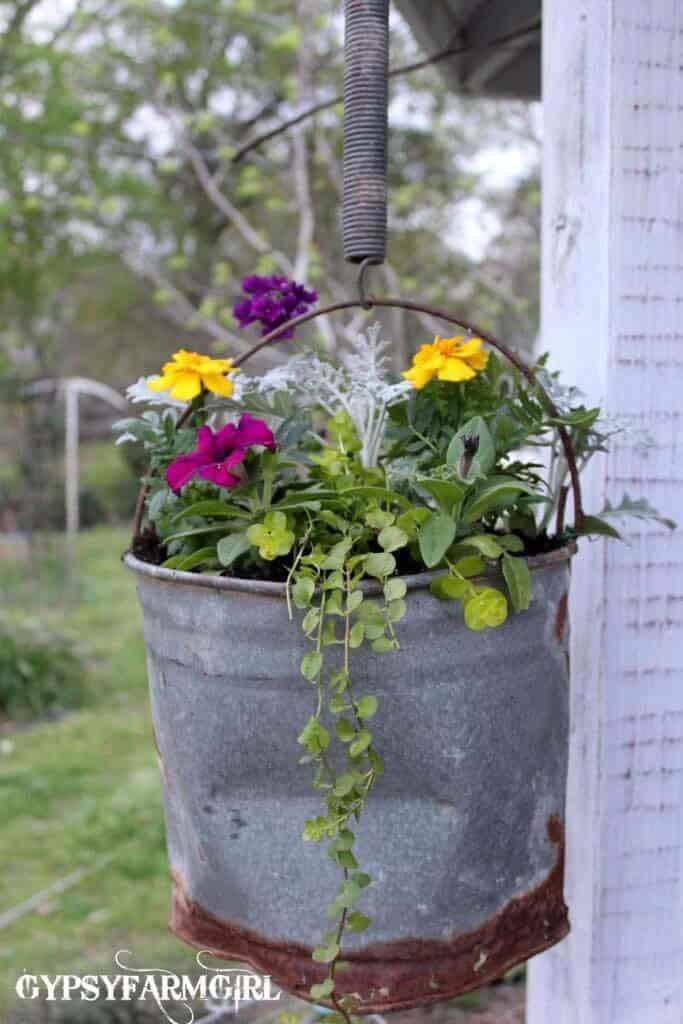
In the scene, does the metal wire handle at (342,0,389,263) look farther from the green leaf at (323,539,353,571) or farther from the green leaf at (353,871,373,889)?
the green leaf at (353,871,373,889)

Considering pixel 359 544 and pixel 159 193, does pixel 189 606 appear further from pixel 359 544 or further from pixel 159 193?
pixel 159 193

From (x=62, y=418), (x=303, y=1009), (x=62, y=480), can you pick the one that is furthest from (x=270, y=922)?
(x=62, y=480)

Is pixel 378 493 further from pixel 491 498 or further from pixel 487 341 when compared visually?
pixel 487 341

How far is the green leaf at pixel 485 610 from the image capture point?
2.60ft

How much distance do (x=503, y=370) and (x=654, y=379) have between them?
0.17m

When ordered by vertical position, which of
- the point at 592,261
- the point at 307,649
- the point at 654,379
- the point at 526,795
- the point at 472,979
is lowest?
Result: the point at 472,979

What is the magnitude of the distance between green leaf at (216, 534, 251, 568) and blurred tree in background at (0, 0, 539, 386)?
858 mm

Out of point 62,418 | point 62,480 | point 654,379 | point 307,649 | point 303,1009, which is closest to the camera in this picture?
point 307,649

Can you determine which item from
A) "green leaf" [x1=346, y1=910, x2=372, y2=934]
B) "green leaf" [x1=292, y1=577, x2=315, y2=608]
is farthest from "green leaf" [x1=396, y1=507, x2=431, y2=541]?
"green leaf" [x1=346, y1=910, x2=372, y2=934]

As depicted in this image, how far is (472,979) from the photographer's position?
2.89ft

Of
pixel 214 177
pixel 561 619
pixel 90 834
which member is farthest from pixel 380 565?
pixel 214 177

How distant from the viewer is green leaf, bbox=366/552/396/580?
2.58 feet

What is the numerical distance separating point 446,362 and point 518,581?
25 cm

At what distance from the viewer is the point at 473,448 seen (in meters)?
0.88
